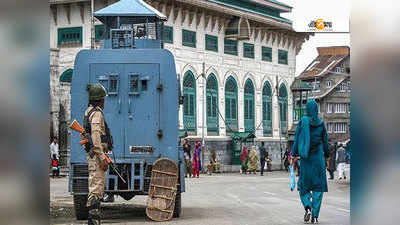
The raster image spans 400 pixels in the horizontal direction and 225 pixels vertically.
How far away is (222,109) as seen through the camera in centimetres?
4847

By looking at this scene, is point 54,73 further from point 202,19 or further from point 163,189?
point 163,189

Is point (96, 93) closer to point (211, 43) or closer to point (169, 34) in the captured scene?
point (169, 34)

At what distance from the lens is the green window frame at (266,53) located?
53.0 m

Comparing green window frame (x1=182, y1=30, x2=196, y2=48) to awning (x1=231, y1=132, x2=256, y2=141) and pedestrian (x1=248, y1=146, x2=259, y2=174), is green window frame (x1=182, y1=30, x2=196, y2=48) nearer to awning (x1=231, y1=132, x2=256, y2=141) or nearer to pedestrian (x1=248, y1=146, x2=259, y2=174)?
awning (x1=231, y1=132, x2=256, y2=141)

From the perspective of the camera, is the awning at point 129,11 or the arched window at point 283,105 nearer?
the awning at point 129,11

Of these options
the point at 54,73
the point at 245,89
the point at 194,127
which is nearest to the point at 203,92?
the point at 194,127

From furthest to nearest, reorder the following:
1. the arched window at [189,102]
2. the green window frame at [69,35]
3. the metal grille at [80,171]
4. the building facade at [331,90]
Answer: the building facade at [331,90], the arched window at [189,102], the green window frame at [69,35], the metal grille at [80,171]

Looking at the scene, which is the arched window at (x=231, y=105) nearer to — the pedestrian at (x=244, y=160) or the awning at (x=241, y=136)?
the awning at (x=241, y=136)

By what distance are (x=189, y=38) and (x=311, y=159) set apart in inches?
1362

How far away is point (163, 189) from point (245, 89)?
38825 mm

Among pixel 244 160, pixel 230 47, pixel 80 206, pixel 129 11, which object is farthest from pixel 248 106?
pixel 80 206

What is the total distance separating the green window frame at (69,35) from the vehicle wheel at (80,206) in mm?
31756

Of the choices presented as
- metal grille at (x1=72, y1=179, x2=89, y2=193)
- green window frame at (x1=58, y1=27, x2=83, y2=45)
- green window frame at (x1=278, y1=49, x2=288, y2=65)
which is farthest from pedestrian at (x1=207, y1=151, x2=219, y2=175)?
metal grille at (x1=72, y1=179, x2=89, y2=193)

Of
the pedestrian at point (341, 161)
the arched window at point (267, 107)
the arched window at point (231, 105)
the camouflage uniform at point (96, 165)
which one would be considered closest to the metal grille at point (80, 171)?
the camouflage uniform at point (96, 165)
